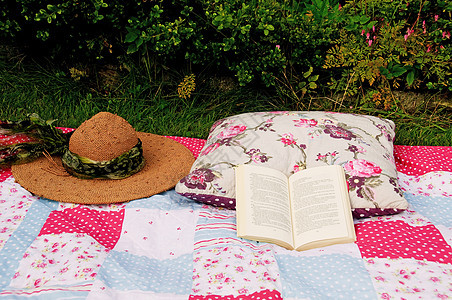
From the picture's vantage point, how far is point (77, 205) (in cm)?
183

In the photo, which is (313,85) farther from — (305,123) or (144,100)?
(144,100)

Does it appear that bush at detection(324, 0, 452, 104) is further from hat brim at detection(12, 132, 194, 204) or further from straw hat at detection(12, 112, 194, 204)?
straw hat at detection(12, 112, 194, 204)

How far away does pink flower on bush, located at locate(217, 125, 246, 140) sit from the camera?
2088mm

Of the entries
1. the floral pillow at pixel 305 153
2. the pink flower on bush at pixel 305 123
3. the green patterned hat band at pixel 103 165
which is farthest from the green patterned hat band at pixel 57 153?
the pink flower on bush at pixel 305 123

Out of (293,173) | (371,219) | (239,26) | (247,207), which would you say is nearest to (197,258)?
(247,207)

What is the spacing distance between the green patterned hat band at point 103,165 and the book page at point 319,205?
779mm

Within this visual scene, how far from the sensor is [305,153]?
1.93m

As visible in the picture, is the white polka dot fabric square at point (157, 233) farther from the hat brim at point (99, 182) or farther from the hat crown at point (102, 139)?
the hat crown at point (102, 139)

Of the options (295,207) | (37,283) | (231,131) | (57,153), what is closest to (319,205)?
(295,207)

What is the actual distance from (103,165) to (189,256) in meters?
0.63

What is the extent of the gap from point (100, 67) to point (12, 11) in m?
0.70

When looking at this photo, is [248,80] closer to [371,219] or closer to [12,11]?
[371,219]

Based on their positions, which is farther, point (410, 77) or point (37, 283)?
point (410, 77)

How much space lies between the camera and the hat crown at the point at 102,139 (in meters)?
1.86
